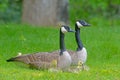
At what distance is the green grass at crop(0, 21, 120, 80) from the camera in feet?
38.6

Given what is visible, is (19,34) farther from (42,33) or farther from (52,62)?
(52,62)

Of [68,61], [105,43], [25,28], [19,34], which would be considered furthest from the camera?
[25,28]

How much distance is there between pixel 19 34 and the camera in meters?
17.9

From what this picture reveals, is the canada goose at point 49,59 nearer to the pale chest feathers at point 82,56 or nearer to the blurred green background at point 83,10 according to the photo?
the pale chest feathers at point 82,56

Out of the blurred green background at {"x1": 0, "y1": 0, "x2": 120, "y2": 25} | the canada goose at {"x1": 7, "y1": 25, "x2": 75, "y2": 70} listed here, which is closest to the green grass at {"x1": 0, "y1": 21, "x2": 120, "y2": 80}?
the canada goose at {"x1": 7, "y1": 25, "x2": 75, "y2": 70}

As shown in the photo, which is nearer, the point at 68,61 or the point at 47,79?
the point at 47,79

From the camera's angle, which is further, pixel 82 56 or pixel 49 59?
pixel 82 56

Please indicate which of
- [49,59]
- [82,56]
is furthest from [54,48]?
[49,59]


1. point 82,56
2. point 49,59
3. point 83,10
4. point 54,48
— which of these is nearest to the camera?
point 49,59

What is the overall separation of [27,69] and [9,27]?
7.01 metres

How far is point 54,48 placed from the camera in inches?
616

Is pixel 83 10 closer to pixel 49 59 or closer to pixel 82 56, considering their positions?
pixel 82 56

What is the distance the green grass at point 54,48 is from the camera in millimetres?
11758

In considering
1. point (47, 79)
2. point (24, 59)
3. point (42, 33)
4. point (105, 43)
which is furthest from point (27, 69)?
point (42, 33)
